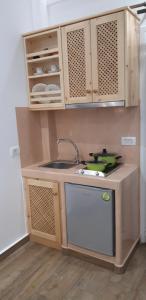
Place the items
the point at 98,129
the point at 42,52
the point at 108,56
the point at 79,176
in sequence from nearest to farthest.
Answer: the point at 108,56
the point at 79,176
the point at 42,52
the point at 98,129

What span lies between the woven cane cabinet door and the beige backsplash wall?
567mm

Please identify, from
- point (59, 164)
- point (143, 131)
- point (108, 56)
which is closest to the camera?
point (108, 56)

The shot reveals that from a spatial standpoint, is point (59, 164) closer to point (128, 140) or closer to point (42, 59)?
point (128, 140)

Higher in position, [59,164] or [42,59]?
[42,59]

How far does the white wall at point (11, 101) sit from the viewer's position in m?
2.28

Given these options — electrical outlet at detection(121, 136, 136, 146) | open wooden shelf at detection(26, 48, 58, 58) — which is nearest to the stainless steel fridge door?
electrical outlet at detection(121, 136, 136, 146)

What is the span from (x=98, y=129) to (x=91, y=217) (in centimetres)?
93

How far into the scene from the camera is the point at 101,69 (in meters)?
2.09

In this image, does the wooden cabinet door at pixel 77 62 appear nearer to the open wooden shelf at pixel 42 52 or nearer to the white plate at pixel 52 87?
the open wooden shelf at pixel 42 52

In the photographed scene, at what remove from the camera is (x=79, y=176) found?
2.14 m

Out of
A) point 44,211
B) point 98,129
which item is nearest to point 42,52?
point 98,129

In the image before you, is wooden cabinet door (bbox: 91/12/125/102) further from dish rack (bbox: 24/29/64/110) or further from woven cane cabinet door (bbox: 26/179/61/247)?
woven cane cabinet door (bbox: 26/179/61/247)

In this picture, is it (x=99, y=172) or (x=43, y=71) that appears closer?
(x=99, y=172)

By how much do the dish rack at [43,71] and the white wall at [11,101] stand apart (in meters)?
0.09
